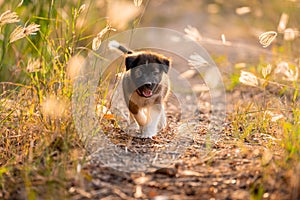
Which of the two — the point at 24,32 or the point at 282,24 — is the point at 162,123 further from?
the point at 24,32

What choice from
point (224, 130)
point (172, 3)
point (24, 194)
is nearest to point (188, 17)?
point (172, 3)

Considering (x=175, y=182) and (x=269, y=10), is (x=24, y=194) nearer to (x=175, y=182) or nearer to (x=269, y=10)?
(x=175, y=182)

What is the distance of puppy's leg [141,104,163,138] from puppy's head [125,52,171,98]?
0.56ft

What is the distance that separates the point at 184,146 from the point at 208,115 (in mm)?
1428

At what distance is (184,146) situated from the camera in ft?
13.4

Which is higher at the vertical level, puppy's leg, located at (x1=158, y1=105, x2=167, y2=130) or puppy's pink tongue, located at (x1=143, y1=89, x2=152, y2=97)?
puppy's pink tongue, located at (x1=143, y1=89, x2=152, y2=97)

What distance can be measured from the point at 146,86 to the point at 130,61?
1.07 ft

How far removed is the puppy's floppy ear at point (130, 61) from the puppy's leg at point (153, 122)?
45 cm

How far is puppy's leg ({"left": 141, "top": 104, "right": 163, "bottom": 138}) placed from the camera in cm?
464

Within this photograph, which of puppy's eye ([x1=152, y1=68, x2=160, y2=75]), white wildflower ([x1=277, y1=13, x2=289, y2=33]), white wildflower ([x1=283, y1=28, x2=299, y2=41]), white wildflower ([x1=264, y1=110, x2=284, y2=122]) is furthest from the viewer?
puppy's eye ([x1=152, y1=68, x2=160, y2=75])

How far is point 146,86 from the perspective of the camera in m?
4.73

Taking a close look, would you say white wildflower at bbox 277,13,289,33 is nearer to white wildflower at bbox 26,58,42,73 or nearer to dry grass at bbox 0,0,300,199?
dry grass at bbox 0,0,300,199

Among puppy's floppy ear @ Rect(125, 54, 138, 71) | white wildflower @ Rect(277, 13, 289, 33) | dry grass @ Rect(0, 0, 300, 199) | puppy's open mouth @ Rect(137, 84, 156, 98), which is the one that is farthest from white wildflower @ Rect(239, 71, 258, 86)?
puppy's floppy ear @ Rect(125, 54, 138, 71)

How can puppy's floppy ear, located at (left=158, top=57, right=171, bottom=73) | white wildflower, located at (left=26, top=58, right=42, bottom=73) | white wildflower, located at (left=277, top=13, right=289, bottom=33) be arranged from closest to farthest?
1. white wildflower, located at (left=26, top=58, right=42, bottom=73)
2. white wildflower, located at (left=277, top=13, right=289, bottom=33)
3. puppy's floppy ear, located at (left=158, top=57, right=171, bottom=73)
